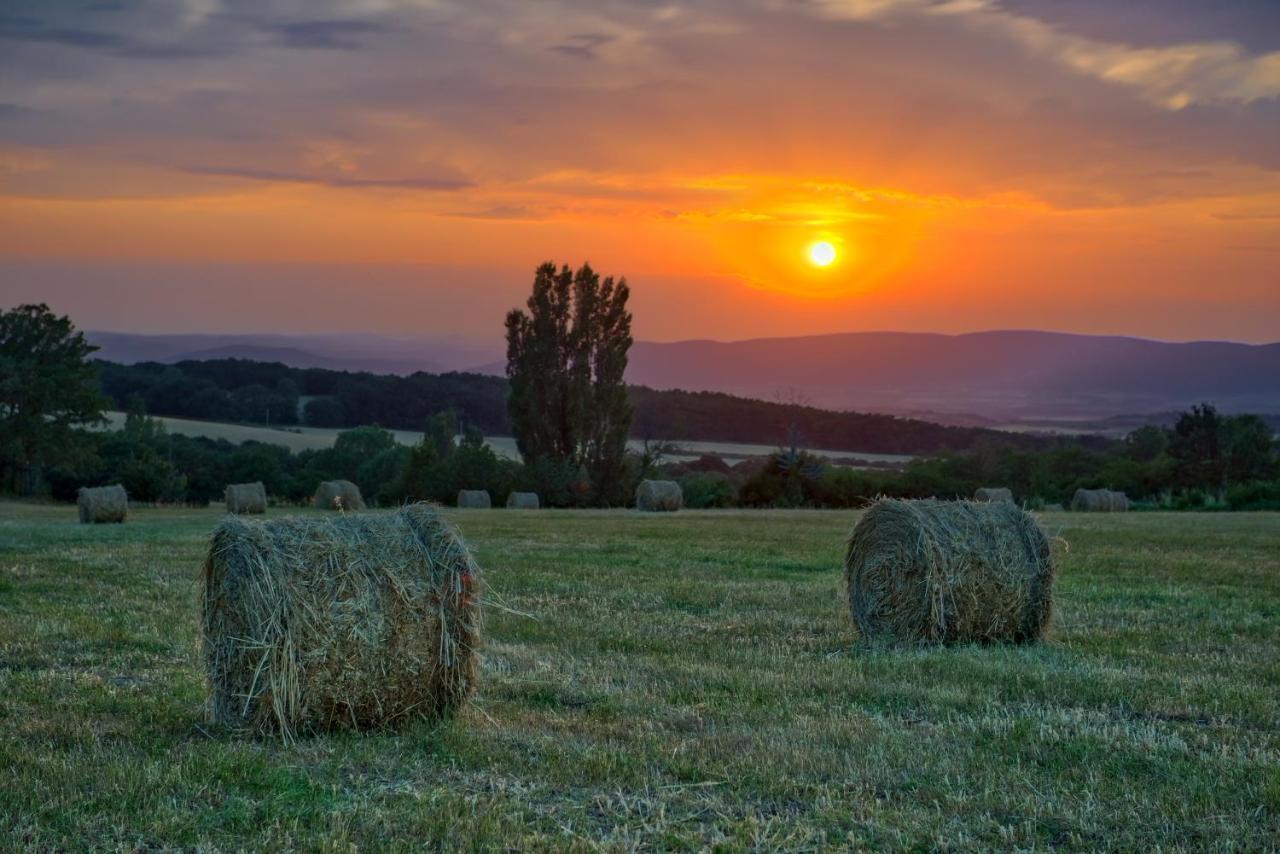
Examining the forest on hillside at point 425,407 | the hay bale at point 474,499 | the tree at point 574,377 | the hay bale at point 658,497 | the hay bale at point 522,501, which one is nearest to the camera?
the hay bale at point 658,497

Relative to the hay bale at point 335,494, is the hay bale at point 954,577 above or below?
above

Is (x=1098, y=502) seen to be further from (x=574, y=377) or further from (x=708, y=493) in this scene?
(x=574, y=377)

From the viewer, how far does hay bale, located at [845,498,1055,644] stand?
12383mm

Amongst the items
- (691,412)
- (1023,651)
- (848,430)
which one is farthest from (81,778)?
(691,412)

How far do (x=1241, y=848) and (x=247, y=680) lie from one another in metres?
5.77

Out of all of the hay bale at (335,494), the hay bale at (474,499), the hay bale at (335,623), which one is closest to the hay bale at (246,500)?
the hay bale at (335,494)

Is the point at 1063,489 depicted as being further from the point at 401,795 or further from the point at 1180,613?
the point at 401,795

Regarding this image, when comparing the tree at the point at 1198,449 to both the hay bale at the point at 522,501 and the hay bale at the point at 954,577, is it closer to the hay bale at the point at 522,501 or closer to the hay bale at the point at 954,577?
the hay bale at the point at 522,501

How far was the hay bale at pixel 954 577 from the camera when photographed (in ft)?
40.6

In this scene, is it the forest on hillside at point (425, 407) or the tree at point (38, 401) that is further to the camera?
the forest on hillside at point (425, 407)

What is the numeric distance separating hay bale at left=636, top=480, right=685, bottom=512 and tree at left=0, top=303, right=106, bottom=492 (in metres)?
36.7

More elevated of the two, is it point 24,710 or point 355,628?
point 355,628

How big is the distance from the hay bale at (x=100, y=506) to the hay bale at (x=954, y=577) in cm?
2789

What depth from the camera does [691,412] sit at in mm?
90125
